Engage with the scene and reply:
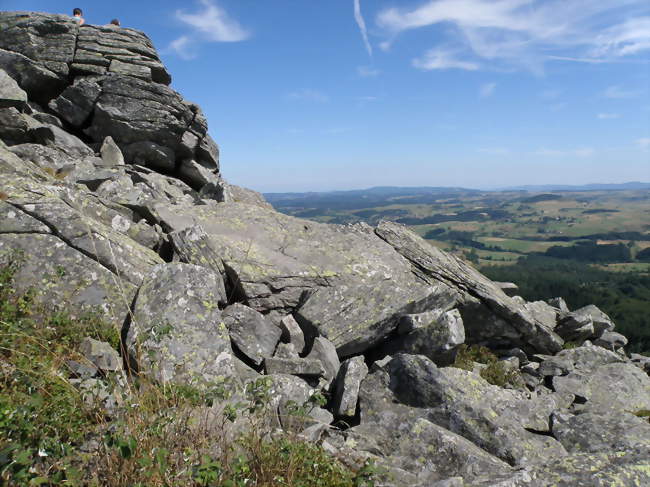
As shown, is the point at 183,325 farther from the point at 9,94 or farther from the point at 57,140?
the point at 9,94

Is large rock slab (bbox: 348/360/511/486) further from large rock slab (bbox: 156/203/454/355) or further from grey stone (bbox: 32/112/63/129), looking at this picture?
grey stone (bbox: 32/112/63/129)

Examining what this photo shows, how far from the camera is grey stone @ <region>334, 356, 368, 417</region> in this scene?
32.0 ft

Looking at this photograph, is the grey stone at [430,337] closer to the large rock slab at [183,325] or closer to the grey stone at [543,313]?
the large rock slab at [183,325]

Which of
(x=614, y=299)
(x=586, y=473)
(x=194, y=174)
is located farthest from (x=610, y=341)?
(x=614, y=299)

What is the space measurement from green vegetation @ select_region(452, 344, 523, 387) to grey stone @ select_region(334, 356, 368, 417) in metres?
4.85

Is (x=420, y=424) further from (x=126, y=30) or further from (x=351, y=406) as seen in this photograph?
(x=126, y=30)

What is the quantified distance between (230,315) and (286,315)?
2.33 meters

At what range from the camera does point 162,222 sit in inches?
591

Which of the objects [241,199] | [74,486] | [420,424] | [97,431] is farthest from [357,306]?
[241,199]

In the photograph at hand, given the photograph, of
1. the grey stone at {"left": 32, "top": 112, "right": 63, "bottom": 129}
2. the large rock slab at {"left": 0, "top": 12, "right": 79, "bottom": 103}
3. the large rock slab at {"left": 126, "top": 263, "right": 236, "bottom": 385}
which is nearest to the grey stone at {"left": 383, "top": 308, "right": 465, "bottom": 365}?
the large rock slab at {"left": 126, "top": 263, "right": 236, "bottom": 385}

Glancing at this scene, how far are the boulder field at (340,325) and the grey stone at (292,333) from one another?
1.8 inches

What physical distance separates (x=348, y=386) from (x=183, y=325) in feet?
14.4

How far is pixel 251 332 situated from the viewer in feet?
37.5

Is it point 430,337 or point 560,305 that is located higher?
point 430,337
